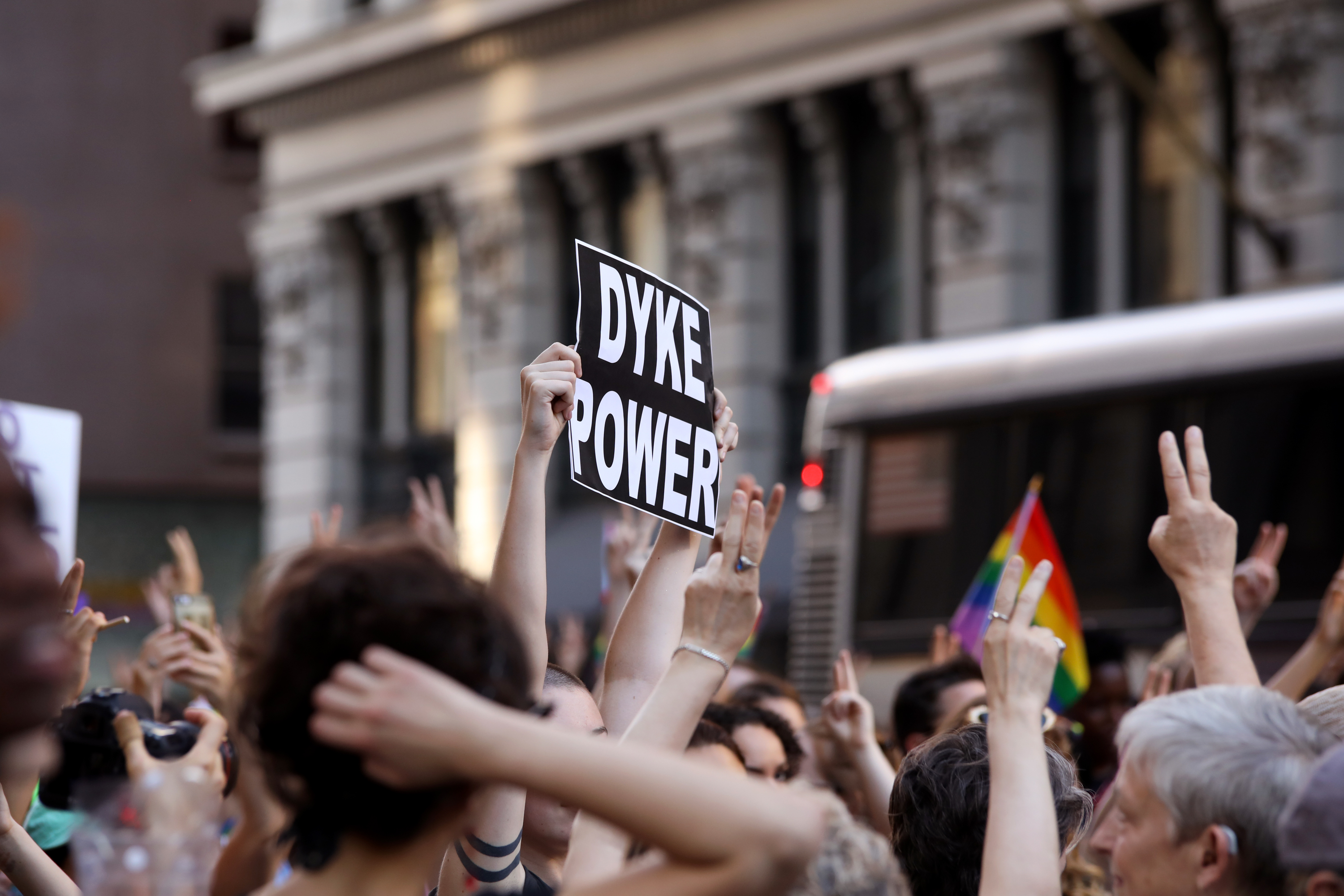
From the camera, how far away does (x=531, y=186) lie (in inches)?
872

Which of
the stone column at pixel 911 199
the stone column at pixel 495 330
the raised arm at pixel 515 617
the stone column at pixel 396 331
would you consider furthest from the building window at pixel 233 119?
the raised arm at pixel 515 617

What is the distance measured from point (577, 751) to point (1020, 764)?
103 cm

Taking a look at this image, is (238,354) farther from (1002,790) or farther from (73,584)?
(1002,790)

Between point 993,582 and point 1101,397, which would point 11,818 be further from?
point 1101,397

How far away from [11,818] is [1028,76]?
1536 cm

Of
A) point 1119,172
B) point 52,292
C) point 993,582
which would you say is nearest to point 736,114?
point 1119,172

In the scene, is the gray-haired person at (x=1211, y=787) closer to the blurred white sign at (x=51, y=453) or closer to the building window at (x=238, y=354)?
the blurred white sign at (x=51, y=453)

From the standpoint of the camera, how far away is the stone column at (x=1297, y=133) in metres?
14.8

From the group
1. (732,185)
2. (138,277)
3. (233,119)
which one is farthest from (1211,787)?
(233,119)

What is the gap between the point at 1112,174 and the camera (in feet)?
55.4

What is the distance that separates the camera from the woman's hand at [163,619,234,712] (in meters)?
4.52

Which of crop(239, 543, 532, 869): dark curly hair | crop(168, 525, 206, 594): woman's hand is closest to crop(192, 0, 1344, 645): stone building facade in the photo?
crop(168, 525, 206, 594): woman's hand

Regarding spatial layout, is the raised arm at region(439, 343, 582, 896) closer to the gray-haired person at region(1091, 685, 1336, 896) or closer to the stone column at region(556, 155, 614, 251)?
the gray-haired person at region(1091, 685, 1336, 896)

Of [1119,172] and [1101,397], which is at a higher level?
[1119,172]
